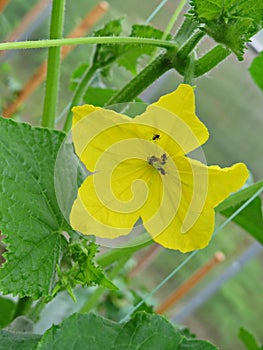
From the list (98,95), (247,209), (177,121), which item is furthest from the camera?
(98,95)

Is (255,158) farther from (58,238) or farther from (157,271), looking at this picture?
(58,238)

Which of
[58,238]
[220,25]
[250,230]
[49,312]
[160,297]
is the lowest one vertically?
[160,297]

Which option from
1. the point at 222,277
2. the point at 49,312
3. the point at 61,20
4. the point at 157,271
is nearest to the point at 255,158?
the point at 222,277

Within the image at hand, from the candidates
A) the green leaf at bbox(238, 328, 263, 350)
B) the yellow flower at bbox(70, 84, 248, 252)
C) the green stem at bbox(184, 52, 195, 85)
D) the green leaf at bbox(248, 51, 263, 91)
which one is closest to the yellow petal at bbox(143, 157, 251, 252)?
the yellow flower at bbox(70, 84, 248, 252)

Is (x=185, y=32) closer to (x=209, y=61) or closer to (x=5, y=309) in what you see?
(x=209, y=61)

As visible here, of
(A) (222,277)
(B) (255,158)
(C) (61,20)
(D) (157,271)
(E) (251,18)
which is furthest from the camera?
(D) (157,271)

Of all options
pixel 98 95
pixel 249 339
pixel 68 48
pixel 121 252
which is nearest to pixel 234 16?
pixel 121 252

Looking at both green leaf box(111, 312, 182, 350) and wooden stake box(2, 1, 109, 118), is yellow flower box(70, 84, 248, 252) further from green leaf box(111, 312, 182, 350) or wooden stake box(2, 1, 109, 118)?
wooden stake box(2, 1, 109, 118)
